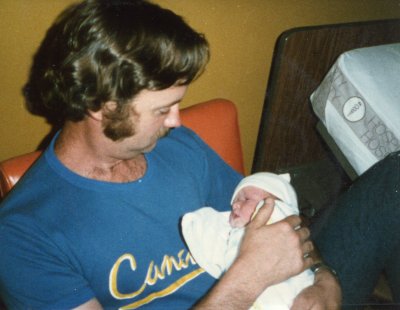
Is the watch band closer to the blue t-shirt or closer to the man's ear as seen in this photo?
the blue t-shirt

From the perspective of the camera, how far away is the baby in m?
1.14

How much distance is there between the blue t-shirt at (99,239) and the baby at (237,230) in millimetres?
44

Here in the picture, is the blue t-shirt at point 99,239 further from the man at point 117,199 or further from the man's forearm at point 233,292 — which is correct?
the man's forearm at point 233,292

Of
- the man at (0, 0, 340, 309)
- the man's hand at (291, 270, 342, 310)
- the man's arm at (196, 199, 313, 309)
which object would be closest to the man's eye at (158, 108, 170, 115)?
the man at (0, 0, 340, 309)

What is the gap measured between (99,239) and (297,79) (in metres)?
1.47

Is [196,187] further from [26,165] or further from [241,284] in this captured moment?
[26,165]

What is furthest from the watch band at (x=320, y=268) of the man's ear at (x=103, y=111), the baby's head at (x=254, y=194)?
the man's ear at (x=103, y=111)

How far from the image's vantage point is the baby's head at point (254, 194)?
1304mm

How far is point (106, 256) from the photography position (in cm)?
100

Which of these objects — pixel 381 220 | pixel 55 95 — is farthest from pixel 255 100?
pixel 55 95

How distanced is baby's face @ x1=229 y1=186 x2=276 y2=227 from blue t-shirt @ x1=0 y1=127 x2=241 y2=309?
0.14 meters

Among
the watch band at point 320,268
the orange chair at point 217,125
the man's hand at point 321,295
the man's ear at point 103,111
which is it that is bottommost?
the man's hand at point 321,295

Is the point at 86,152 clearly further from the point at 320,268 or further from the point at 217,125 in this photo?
the point at 320,268

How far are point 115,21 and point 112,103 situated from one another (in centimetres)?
20
